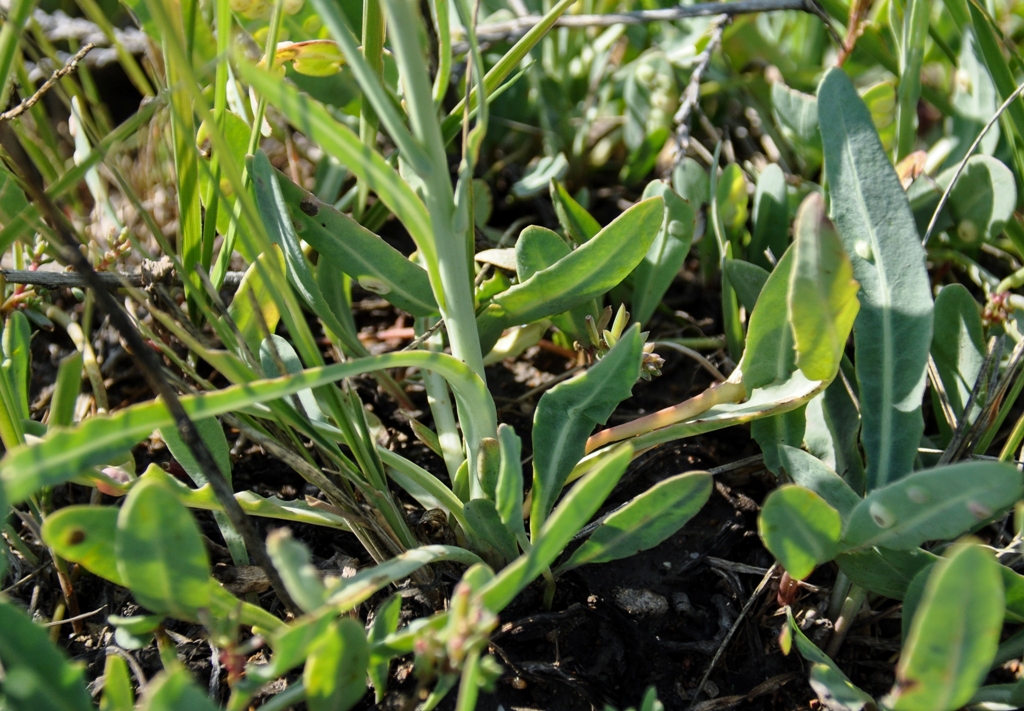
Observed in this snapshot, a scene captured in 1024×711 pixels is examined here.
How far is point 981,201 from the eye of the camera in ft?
3.89

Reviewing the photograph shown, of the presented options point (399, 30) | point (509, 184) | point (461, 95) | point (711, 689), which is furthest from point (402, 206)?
point (509, 184)

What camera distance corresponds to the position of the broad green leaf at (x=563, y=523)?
64cm

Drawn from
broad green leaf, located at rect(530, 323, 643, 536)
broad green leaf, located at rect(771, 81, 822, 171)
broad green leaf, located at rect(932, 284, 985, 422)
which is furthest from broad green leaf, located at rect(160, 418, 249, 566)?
broad green leaf, located at rect(771, 81, 822, 171)

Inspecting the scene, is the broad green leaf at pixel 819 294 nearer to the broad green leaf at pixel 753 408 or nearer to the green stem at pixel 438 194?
the broad green leaf at pixel 753 408

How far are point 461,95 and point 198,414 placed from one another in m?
0.95

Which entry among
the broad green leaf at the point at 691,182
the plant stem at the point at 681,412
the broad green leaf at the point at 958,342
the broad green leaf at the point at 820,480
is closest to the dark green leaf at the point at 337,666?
the plant stem at the point at 681,412

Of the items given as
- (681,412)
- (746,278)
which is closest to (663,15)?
(746,278)

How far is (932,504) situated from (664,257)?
1.72 ft

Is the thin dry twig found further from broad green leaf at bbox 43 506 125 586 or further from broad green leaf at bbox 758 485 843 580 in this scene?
Result: broad green leaf at bbox 43 506 125 586

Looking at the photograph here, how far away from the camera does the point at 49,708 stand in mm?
623

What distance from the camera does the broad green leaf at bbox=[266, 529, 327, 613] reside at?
562 millimetres

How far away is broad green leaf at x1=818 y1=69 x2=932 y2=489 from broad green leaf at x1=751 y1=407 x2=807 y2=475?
7cm

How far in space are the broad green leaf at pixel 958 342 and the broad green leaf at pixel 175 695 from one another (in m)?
0.87

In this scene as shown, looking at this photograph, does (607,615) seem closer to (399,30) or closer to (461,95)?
(399,30)
